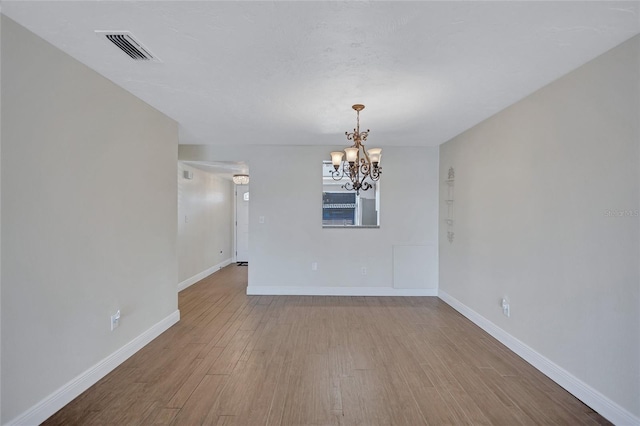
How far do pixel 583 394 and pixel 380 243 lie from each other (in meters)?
2.89

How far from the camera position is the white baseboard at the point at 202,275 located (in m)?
5.07

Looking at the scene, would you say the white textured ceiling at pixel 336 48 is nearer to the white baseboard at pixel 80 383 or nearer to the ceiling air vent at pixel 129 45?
the ceiling air vent at pixel 129 45

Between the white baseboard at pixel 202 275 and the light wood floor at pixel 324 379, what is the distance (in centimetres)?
154

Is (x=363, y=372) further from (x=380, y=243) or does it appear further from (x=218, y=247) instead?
(x=218, y=247)

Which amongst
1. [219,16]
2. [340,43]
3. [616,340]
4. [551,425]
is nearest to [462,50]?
[340,43]

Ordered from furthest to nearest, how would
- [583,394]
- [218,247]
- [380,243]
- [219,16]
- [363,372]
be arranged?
[218,247] → [380,243] → [363,372] → [583,394] → [219,16]

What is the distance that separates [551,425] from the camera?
186 centimetres

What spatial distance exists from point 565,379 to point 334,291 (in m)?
2.94

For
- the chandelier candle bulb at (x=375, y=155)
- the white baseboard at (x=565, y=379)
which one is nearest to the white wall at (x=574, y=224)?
the white baseboard at (x=565, y=379)

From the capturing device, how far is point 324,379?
2.35 metres

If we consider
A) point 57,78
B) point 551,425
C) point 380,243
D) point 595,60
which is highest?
point 595,60

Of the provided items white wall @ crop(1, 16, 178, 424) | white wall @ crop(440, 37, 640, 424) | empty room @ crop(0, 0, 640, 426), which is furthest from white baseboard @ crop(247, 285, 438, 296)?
white wall @ crop(1, 16, 178, 424)

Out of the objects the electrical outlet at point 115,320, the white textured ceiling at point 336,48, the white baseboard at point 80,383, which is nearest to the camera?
the white textured ceiling at point 336,48

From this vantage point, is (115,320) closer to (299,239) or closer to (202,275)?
(299,239)
